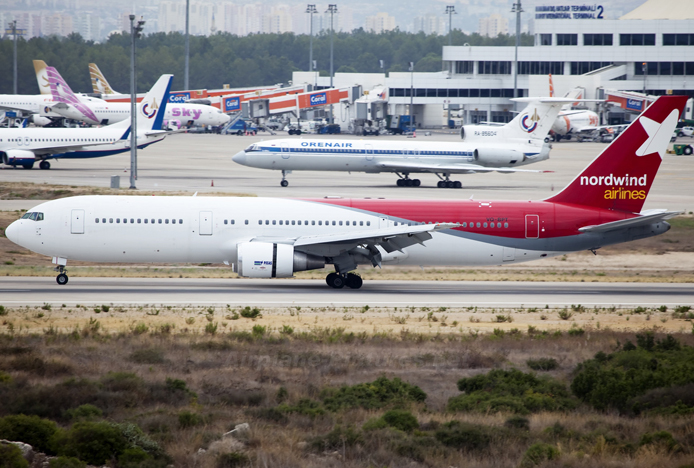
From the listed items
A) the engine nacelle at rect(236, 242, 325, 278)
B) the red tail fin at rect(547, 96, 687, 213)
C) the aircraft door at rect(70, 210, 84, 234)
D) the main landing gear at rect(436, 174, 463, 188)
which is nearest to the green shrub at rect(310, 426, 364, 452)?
the engine nacelle at rect(236, 242, 325, 278)

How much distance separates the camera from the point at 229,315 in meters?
28.0

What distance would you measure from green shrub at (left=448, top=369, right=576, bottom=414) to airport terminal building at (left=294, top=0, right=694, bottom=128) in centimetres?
12163

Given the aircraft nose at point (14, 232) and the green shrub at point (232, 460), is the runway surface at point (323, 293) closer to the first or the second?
the aircraft nose at point (14, 232)

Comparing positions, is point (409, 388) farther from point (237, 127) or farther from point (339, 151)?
point (237, 127)

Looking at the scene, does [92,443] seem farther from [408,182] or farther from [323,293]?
[408,182]

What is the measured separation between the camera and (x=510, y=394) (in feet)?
61.3

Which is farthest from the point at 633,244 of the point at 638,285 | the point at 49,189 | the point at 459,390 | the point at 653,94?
the point at 653,94

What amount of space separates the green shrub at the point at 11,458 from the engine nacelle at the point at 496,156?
2473 inches

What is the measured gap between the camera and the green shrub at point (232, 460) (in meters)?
13.8

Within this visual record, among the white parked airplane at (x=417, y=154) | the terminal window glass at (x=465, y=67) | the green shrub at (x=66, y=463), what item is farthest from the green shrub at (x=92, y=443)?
the terminal window glass at (x=465, y=67)

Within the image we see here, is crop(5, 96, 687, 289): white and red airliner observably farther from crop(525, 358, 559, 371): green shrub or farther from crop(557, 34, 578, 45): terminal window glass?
crop(557, 34, 578, 45): terminal window glass

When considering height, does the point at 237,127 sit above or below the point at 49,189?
above

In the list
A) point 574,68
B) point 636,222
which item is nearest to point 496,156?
point 636,222

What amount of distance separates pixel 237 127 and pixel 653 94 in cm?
7478
